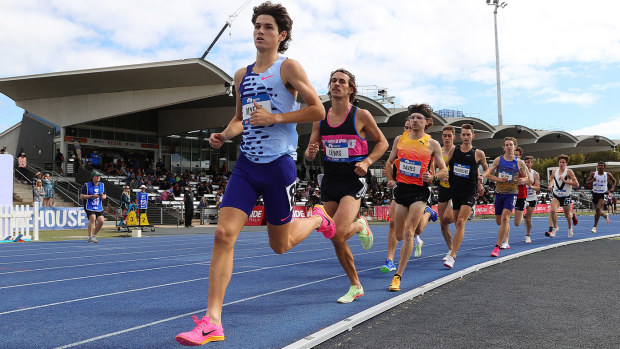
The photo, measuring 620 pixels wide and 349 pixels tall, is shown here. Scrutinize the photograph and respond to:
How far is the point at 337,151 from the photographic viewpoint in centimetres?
501

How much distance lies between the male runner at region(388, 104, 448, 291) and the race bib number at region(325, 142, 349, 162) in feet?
4.67

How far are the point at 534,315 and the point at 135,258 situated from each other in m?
7.12

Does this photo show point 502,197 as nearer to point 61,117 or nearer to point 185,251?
point 185,251

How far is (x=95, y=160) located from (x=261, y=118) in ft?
107

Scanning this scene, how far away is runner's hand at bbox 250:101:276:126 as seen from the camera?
→ 10.8ft

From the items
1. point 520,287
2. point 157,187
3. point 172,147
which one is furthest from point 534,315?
point 172,147

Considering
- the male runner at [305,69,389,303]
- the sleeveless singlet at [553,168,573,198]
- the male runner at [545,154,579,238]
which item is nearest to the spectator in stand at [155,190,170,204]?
the male runner at [545,154,579,238]

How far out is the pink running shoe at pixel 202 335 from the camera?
3.06 m

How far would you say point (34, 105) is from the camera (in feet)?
104

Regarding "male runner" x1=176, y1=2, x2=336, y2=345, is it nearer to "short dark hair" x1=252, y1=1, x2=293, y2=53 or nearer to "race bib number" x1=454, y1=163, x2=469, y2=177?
"short dark hair" x1=252, y1=1, x2=293, y2=53

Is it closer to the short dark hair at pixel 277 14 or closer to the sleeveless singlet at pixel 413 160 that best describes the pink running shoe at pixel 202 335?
the short dark hair at pixel 277 14

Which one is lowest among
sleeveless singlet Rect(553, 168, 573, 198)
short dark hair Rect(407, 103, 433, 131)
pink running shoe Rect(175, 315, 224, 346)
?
pink running shoe Rect(175, 315, 224, 346)

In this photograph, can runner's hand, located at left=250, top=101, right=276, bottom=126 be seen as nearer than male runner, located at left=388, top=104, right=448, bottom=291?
Yes

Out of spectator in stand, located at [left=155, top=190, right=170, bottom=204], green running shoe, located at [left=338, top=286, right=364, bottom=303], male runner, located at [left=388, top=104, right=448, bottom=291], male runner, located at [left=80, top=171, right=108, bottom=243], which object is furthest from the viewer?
spectator in stand, located at [left=155, top=190, right=170, bottom=204]
